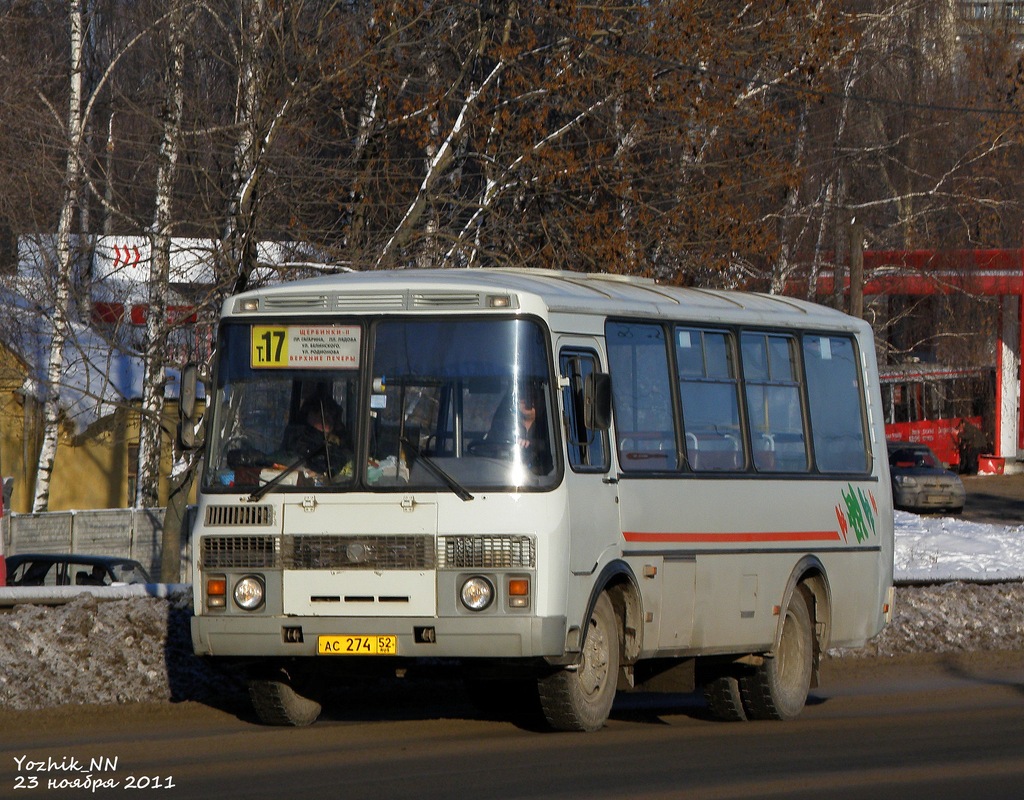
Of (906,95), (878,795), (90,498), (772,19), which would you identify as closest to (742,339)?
(878,795)

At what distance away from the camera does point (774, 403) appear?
1231 centimetres

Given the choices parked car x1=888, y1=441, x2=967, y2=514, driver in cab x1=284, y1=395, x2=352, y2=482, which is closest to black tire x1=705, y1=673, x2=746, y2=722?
driver in cab x1=284, y1=395, x2=352, y2=482

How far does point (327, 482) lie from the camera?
391 inches

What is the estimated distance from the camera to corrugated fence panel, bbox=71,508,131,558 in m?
26.8

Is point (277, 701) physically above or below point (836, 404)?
below

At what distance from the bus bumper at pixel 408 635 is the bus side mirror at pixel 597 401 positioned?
1.14 m

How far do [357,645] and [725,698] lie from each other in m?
3.32

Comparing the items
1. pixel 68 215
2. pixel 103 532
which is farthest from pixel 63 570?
pixel 103 532

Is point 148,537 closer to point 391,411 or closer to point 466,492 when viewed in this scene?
point 391,411

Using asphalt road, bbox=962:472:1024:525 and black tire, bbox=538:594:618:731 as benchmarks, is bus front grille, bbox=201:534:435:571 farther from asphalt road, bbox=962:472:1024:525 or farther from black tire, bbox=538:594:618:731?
asphalt road, bbox=962:472:1024:525

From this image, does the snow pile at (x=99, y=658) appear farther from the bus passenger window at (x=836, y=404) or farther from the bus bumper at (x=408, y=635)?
the bus passenger window at (x=836, y=404)

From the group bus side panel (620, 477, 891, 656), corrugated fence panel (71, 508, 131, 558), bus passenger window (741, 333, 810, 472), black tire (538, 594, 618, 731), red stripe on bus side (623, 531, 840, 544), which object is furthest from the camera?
corrugated fence panel (71, 508, 131, 558)

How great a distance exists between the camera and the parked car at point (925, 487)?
41.8 m

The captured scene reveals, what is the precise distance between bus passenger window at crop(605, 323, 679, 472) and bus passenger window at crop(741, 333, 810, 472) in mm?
998
